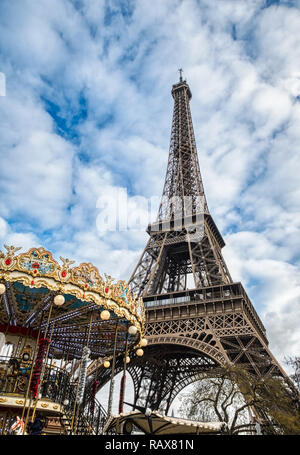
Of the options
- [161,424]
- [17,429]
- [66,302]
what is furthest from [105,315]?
[17,429]

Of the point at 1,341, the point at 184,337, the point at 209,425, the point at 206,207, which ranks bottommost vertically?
the point at 209,425

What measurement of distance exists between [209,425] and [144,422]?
1886mm

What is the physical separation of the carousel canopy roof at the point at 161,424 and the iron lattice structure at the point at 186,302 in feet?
35.7

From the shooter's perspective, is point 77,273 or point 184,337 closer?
point 77,273

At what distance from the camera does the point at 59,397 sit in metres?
11.8

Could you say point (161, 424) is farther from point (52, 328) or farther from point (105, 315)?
point (52, 328)

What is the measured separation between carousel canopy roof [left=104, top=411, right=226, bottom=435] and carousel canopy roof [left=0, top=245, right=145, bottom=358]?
2636 mm

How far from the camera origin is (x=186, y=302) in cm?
2705

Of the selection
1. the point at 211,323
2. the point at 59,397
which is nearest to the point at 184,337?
the point at 211,323

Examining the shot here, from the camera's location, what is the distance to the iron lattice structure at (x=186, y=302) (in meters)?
23.5

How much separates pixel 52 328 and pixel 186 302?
16.7m

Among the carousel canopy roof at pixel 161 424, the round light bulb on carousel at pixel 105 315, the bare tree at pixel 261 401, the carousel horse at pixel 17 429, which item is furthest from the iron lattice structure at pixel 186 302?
the carousel horse at pixel 17 429

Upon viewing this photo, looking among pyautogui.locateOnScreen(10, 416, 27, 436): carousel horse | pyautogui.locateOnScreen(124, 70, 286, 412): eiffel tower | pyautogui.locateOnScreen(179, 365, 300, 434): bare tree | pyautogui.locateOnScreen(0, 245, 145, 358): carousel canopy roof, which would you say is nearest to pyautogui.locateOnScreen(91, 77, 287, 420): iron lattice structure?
pyautogui.locateOnScreen(124, 70, 286, 412): eiffel tower
